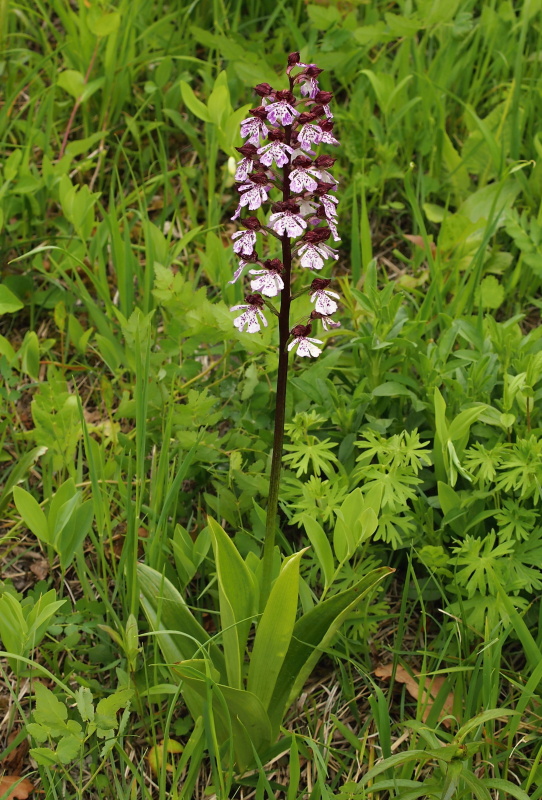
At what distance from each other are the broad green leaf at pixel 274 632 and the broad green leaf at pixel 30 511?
2.45ft

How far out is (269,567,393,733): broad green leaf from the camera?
1979 millimetres

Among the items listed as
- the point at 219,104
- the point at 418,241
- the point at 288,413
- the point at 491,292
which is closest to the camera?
the point at 288,413

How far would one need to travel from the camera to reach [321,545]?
7.08 feet

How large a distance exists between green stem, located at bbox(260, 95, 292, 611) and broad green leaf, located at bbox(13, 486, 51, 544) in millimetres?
702

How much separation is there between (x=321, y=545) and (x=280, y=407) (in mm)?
460

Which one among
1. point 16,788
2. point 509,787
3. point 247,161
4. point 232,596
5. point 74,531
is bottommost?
point 16,788

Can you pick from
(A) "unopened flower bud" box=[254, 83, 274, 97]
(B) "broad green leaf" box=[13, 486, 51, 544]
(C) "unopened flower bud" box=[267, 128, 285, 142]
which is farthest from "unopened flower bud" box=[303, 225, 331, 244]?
(B) "broad green leaf" box=[13, 486, 51, 544]

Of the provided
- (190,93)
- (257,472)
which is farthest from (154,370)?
(190,93)

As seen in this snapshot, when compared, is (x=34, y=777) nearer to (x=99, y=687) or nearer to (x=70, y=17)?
A: (x=99, y=687)

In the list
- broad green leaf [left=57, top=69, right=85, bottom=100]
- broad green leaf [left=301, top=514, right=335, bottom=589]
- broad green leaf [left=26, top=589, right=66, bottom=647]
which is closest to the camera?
broad green leaf [left=26, top=589, right=66, bottom=647]

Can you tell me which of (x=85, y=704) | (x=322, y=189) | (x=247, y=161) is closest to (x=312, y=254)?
(x=322, y=189)

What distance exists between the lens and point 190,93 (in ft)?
10.8

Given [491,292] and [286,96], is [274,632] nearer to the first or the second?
[286,96]

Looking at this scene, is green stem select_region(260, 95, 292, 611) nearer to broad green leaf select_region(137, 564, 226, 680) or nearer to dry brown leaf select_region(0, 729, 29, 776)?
broad green leaf select_region(137, 564, 226, 680)
